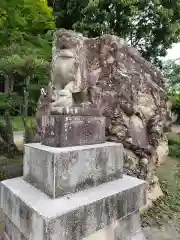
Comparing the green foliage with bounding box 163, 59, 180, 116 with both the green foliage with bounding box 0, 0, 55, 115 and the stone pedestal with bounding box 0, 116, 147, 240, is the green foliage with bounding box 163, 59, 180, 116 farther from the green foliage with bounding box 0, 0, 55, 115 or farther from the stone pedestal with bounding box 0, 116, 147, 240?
the stone pedestal with bounding box 0, 116, 147, 240

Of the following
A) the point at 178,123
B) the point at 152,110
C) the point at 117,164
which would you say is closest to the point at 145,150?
the point at 152,110

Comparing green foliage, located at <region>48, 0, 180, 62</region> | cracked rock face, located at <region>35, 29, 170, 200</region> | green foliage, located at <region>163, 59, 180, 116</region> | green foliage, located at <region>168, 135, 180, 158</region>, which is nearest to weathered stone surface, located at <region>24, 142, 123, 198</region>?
cracked rock face, located at <region>35, 29, 170, 200</region>

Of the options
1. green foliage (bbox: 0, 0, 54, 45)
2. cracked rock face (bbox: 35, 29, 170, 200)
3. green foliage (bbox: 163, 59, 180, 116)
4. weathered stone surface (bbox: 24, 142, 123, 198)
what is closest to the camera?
weathered stone surface (bbox: 24, 142, 123, 198)

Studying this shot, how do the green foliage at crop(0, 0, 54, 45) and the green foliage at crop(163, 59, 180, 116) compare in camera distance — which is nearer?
the green foliage at crop(0, 0, 54, 45)

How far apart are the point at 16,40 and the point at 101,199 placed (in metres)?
5.92

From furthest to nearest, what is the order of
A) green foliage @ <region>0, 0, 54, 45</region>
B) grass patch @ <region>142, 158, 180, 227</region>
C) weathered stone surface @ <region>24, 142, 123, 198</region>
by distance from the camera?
green foliage @ <region>0, 0, 54, 45</region>
grass patch @ <region>142, 158, 180, 227</region>
weathered stone surface @ <region>24, 142, 123, 198</region>

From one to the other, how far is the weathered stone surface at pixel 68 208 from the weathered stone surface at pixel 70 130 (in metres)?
0.50

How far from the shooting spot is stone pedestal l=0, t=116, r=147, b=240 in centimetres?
189

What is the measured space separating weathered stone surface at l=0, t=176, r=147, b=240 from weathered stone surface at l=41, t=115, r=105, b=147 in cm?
50

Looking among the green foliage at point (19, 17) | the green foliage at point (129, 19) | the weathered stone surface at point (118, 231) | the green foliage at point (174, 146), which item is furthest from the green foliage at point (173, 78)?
the weathered stone surface at point (118, 231)

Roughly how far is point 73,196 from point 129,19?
32.6 ft

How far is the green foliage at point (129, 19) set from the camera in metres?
9.55

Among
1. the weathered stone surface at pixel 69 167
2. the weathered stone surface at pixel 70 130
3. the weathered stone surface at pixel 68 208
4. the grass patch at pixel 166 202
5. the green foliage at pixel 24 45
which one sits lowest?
the grass patch at pixel 166 202

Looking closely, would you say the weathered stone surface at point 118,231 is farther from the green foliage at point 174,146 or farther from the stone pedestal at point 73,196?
the green foliage at point 174,146
